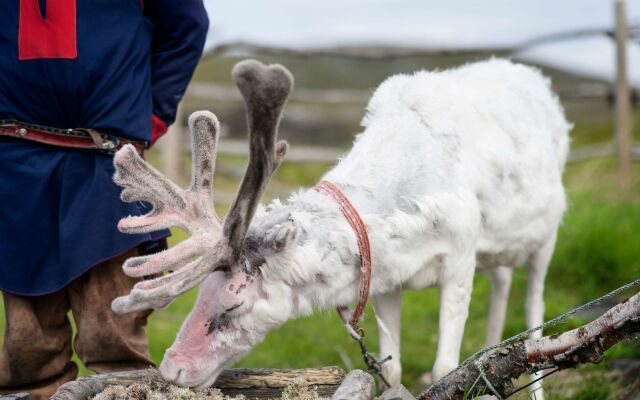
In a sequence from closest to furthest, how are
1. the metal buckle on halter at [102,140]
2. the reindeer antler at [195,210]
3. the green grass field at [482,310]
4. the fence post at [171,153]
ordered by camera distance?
1. the reindeer antler at [195,210]
2. the metal buckle on halter at [102,140]
3. the green grass field at [482,310]
4. the fence post at [171,153]

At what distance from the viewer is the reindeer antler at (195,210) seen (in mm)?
2959

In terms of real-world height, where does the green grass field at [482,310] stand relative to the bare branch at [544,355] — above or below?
below

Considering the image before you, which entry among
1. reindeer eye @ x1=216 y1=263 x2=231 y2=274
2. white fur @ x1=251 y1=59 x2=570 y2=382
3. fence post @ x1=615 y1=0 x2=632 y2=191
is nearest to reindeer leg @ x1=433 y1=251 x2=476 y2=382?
white fur @ x1=251 y1=59 x2=570 y2=382

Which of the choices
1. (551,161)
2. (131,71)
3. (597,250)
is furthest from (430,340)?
(131,71)

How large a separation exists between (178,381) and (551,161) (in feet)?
7.42

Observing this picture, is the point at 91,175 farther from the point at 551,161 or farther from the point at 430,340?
the point at 430,340

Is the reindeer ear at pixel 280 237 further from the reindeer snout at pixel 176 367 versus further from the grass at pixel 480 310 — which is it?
the grass at pixel 480 310

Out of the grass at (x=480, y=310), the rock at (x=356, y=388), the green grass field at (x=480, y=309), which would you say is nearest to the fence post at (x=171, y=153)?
the grass at (x=480, y=310)

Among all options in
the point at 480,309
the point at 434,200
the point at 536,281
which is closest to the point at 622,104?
the point at 480,309

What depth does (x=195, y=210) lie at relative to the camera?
3170 mm

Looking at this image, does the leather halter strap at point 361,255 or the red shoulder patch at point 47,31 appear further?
the red shoulder patch at point 47,31

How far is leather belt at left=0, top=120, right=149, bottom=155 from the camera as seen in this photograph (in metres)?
3.53

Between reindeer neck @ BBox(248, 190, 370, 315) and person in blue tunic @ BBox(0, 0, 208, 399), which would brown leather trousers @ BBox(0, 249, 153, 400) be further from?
reindeer neck @ BBox(248, 190, 370, 315)

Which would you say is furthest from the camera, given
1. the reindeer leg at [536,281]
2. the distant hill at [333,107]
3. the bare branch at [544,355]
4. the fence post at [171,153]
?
the distant hill at [333,107]
